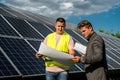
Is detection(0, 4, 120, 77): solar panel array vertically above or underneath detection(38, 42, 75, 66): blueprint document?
underneath

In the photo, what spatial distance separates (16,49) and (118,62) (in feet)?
20.7

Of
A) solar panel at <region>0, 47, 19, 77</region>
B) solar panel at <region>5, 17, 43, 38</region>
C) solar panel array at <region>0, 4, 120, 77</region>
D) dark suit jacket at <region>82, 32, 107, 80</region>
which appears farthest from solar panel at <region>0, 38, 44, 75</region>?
dark suit jacket at <region>82, 32, 107, 80</region>

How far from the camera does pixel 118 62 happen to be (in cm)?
1520

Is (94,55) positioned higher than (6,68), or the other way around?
(94,55)

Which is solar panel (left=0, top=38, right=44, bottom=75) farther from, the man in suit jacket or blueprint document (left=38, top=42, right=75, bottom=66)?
the man in suit jacket

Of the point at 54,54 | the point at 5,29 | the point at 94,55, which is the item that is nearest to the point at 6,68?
the point at 54,54

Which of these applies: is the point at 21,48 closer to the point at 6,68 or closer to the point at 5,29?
the point at 5,29

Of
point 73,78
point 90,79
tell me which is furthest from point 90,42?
point 73,78

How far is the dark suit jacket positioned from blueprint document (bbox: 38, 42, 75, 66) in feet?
2.12

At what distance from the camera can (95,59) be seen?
230 inches

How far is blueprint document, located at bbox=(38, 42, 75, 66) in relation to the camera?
21.5ft

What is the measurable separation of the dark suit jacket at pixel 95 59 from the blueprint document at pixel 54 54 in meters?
0.65

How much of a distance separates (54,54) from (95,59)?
41.9 inches

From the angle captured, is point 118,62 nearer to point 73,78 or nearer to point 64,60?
point 73,78
